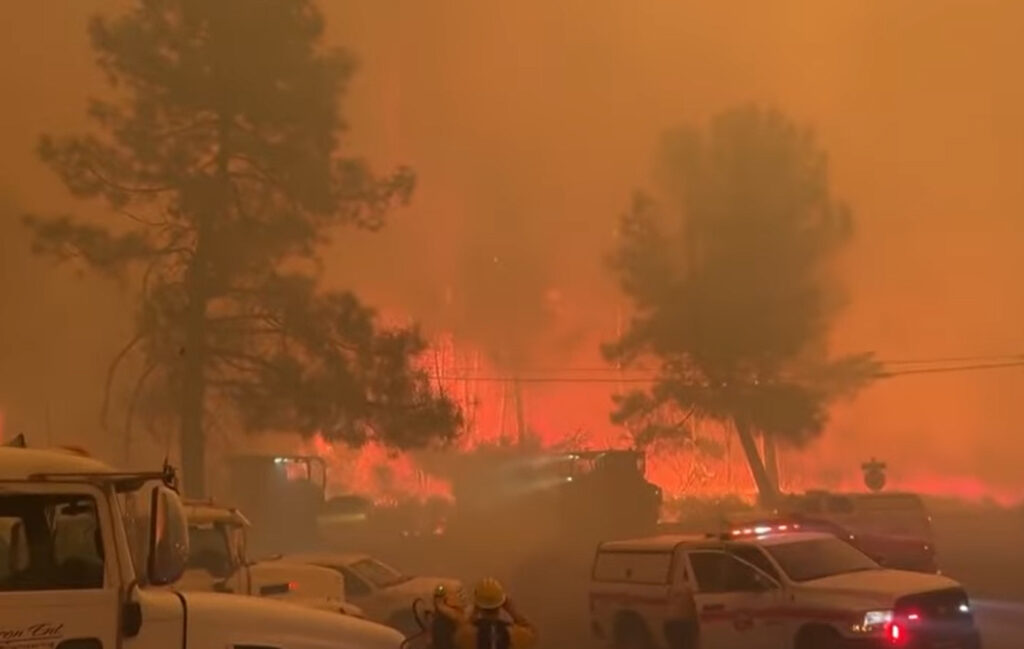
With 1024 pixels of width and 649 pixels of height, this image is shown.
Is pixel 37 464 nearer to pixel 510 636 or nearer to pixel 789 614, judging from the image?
pixel 510 636

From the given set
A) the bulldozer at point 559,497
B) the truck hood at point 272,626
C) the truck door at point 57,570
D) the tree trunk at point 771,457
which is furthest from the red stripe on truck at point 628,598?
the tree trunk at point 771,457

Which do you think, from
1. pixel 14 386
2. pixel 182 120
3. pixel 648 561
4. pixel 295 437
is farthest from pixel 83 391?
pixel 648 561

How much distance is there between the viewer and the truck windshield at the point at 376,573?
36.3ft

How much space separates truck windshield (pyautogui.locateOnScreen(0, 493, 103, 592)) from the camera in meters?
3.66

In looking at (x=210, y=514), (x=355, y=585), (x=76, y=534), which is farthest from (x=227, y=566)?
(x=76, y=534)

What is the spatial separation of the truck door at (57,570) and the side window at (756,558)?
5.74 meters

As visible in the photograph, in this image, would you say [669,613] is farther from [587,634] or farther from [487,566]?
[487,566]

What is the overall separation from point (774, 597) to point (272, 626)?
5117mm

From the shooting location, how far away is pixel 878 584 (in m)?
7.90

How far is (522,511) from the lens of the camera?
2433 cm

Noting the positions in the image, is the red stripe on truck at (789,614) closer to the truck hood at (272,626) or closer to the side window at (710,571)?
the side window at (710,571)

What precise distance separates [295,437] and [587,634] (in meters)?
7.03

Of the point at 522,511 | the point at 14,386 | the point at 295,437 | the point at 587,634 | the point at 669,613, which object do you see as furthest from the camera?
the point at 522,511

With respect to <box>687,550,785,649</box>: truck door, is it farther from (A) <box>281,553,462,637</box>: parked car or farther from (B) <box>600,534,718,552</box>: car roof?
(A) <box>281,553,462,637</box>: parked car
